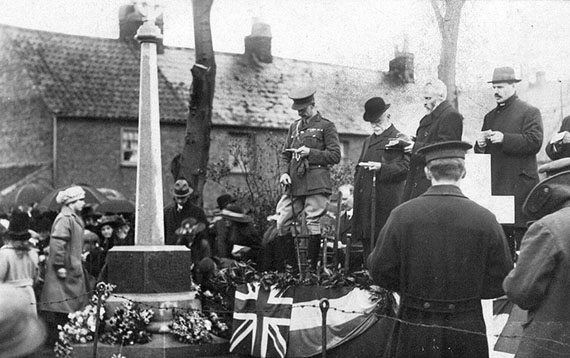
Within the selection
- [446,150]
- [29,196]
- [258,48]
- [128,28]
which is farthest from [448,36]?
[128,28]

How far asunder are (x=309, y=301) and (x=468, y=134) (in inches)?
327

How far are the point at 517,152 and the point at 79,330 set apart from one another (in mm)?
4992

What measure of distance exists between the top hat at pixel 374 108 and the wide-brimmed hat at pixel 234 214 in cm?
337

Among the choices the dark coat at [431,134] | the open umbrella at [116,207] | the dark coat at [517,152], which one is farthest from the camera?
the open umbrella at [116,207]

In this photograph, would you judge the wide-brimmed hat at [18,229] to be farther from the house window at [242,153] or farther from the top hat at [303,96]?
the house window at [242,153]

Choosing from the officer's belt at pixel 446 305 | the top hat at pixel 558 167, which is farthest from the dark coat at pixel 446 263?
Answer: the top hat at pixel 558 167

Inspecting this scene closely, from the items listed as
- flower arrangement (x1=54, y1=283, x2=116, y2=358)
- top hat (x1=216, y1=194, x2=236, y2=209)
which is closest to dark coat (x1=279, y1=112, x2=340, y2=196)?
flower arrangement (x1=54, y1=283, x2=116, y2=358)

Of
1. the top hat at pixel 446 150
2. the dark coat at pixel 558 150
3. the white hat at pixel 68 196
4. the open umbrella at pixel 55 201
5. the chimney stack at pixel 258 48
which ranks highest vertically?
the chimney stack at pixel 258 48

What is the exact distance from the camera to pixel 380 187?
912cm

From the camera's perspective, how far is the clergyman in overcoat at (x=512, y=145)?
8.13m

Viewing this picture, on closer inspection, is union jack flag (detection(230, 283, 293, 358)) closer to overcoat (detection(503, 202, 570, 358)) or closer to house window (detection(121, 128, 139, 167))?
overcoat (detection(503, 202, 570, 358))

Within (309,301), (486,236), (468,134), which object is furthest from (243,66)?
(486,236)

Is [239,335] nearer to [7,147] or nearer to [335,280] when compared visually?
[335,280]

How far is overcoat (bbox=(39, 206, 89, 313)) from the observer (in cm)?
1057
